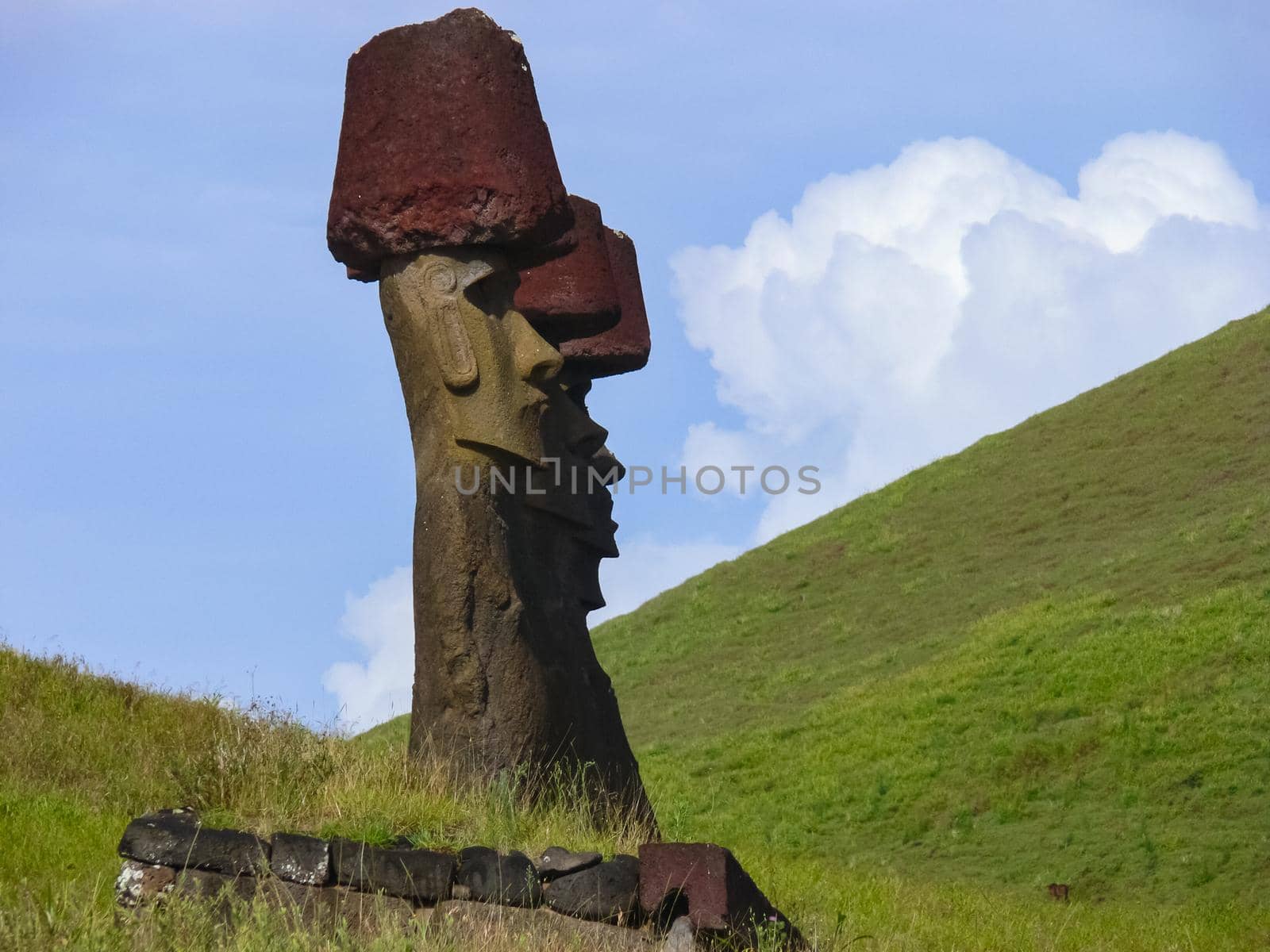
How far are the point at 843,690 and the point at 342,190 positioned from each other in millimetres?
15592

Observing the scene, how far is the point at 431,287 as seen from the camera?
9.66 meters

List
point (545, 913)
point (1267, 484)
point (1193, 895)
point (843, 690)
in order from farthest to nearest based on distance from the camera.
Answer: point (1267, 484)
point (843, 690)
point (1193, 895)
point (545, 913)

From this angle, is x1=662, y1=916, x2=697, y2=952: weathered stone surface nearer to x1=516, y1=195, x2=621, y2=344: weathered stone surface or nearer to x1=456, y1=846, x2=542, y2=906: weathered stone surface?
x1=456, y1=846, x2=542, y2=906: weathered stone surface

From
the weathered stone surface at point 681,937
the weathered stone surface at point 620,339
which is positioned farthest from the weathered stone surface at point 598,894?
the weathered stone surface at point 620,339

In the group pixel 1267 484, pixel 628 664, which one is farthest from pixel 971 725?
pixel 628 664

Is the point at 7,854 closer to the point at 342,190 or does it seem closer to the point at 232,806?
the point at 232,806

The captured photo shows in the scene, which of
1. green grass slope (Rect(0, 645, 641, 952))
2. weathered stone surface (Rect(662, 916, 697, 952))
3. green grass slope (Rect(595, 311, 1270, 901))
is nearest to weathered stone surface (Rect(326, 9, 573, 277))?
green grass slope (Rect(0, 645, 641, 952))

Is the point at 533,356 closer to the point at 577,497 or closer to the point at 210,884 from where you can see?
the point at 577,497

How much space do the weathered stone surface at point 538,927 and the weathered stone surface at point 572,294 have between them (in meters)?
5.47

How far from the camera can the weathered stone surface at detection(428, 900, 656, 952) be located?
704 centimetres

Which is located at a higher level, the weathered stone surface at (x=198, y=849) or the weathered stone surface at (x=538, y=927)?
the weathered stone surface at (x=198, y=849)

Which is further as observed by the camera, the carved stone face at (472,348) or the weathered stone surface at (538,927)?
the carved stone face at (472,348)

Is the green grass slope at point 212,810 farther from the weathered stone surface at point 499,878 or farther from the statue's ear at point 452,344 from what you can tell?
the statue's ear at point 452,344

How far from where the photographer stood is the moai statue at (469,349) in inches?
372
